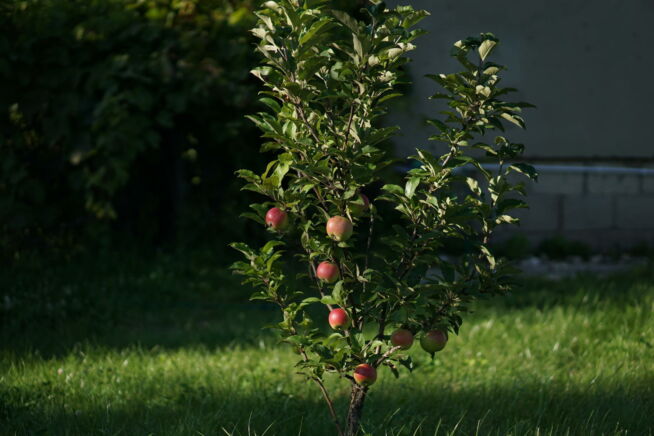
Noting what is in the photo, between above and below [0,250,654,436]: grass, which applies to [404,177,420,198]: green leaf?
above

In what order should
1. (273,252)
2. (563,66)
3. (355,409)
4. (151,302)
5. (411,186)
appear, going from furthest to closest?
(563,66), (151,302), (273,252), (355,409), (411,186)

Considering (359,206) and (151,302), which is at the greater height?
(359,206)

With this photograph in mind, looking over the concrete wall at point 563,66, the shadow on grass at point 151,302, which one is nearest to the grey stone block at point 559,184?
the concrete wall at point 563,66

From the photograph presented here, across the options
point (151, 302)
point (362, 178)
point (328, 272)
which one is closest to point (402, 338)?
point (328, 272)

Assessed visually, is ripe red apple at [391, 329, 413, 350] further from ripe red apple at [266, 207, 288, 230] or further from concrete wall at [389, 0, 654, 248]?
concrete wall at [389, 0, 654, 248]

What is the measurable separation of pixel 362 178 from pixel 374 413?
127 centimetres

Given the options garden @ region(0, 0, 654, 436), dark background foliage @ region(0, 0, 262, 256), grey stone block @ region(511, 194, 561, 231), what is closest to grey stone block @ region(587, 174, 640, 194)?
grey stone block @ region(511, 194, 561, 231)

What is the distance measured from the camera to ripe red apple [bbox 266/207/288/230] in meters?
2.27

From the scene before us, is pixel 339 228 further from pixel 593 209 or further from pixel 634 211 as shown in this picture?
pixel 634 211

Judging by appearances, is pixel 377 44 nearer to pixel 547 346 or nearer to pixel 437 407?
pixel 437 407

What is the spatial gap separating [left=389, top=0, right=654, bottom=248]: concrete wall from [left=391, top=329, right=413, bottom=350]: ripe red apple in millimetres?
5088

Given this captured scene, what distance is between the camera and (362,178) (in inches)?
86.4

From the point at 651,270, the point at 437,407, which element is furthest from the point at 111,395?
the point at 651,270

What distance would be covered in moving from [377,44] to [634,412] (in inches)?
76.7
